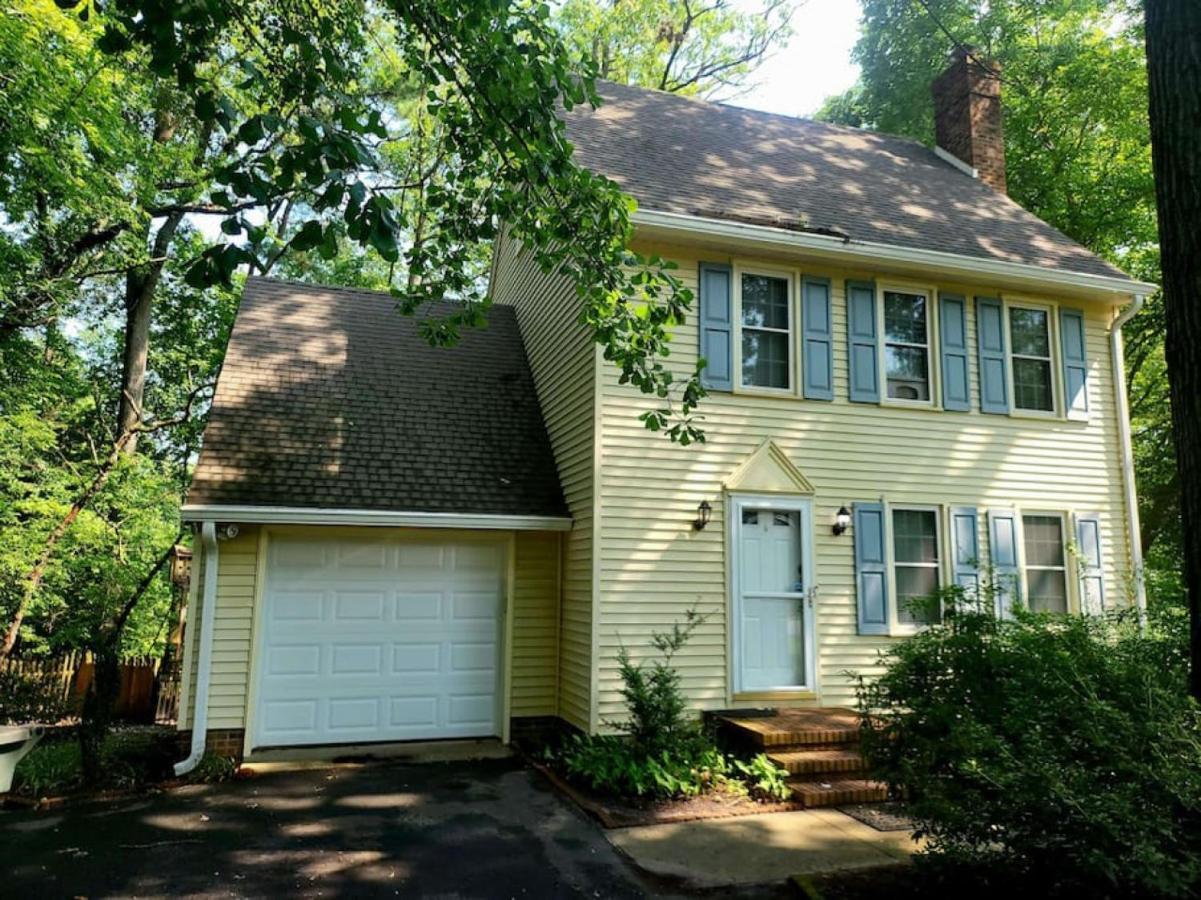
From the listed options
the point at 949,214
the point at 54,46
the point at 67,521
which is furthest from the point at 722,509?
the point at 54,46

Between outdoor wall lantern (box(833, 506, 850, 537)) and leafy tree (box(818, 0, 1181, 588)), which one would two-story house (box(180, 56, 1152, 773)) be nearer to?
outdoor wall lantern (box(833, 506, 850, 537))

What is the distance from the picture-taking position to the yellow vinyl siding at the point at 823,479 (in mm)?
7422

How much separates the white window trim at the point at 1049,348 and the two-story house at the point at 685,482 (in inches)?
1.3

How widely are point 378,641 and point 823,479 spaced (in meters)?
5.00

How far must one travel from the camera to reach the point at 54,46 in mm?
9492

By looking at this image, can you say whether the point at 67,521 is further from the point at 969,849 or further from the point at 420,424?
the point at 969,849

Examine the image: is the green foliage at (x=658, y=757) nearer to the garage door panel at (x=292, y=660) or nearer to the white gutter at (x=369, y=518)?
the white gutter at (x=369, y=518)

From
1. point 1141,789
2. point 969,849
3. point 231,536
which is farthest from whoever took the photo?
point 231,536

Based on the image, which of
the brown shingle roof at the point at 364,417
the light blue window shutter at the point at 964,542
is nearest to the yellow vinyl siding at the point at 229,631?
the brown shingle roof at the point at 364,417

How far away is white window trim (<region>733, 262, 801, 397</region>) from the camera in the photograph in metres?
8.06

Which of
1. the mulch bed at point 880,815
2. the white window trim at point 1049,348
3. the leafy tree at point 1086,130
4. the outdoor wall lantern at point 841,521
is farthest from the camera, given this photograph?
the leafy tree at point 1086,130

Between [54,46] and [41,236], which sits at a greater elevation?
[54,46]

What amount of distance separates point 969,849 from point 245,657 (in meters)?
6.38

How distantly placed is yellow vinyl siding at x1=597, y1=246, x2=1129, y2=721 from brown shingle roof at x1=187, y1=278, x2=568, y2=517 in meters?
1.23
